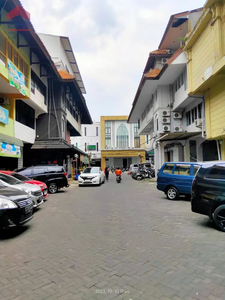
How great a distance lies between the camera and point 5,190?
6.22 meters

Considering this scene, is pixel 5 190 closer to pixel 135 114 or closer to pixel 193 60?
pixel 193 60

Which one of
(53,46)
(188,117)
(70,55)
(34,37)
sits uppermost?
(70,55)

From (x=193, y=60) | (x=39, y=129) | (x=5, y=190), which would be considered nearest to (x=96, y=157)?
(x=39, y=129)

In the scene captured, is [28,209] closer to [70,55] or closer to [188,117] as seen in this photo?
[188,117]

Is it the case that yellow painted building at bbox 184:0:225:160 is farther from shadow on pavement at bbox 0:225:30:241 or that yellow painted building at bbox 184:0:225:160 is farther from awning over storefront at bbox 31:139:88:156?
awning over storefront at bbox 31:139:88:156

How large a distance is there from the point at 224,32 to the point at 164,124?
382 inches

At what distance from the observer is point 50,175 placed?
14.4m

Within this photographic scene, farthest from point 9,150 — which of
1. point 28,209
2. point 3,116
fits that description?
point 28,209

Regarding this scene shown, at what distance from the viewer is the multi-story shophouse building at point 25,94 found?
13.6m

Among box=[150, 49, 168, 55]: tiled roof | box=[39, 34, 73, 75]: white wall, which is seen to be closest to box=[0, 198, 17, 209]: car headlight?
box=[150, 49, 168, 55]: tiled roof

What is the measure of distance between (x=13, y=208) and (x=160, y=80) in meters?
17.5

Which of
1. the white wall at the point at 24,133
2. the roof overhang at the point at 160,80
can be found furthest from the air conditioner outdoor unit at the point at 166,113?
the white wall at the point at 24,133

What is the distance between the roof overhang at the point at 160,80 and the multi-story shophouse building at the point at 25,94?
277 inches

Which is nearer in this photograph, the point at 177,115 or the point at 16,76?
the point at 16,76
